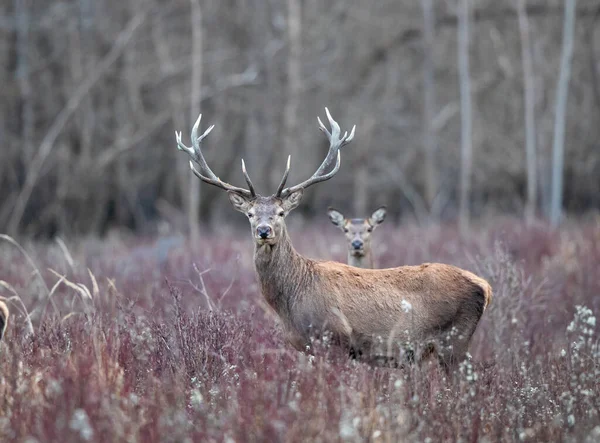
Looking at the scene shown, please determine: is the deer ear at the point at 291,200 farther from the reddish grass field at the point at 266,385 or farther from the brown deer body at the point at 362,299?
the reddish grass field at the point at 266,385

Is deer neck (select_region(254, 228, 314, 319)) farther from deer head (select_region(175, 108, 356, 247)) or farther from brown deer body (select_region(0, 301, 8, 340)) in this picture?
brown deer body (select_region(0, 301, 8, 340))

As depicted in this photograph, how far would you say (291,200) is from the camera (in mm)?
7531

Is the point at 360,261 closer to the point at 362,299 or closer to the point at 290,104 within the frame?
the point at 362,299

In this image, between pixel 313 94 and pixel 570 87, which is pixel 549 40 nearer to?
pixel 570 87

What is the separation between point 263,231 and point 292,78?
627 inches

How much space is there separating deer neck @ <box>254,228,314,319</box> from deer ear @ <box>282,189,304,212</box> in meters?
0.28

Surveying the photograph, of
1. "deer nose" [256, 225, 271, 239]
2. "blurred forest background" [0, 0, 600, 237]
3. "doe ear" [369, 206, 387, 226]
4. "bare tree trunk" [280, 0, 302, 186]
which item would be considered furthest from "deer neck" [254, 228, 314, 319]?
"bare tree trunk" [280, 0, 302, 186]

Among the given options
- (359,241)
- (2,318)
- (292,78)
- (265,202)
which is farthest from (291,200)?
(292,78)

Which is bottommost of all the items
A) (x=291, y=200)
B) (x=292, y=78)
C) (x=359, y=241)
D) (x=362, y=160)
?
(x=362, y=160)

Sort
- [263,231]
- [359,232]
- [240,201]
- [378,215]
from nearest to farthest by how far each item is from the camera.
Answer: [263,231] → [240,201] → [359,232] → [378,215]

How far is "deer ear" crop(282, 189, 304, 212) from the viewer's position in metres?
7.39

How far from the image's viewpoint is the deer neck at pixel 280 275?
711 centimetres

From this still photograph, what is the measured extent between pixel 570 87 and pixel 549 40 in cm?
141

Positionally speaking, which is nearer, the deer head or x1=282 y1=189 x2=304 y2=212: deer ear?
the deer head
